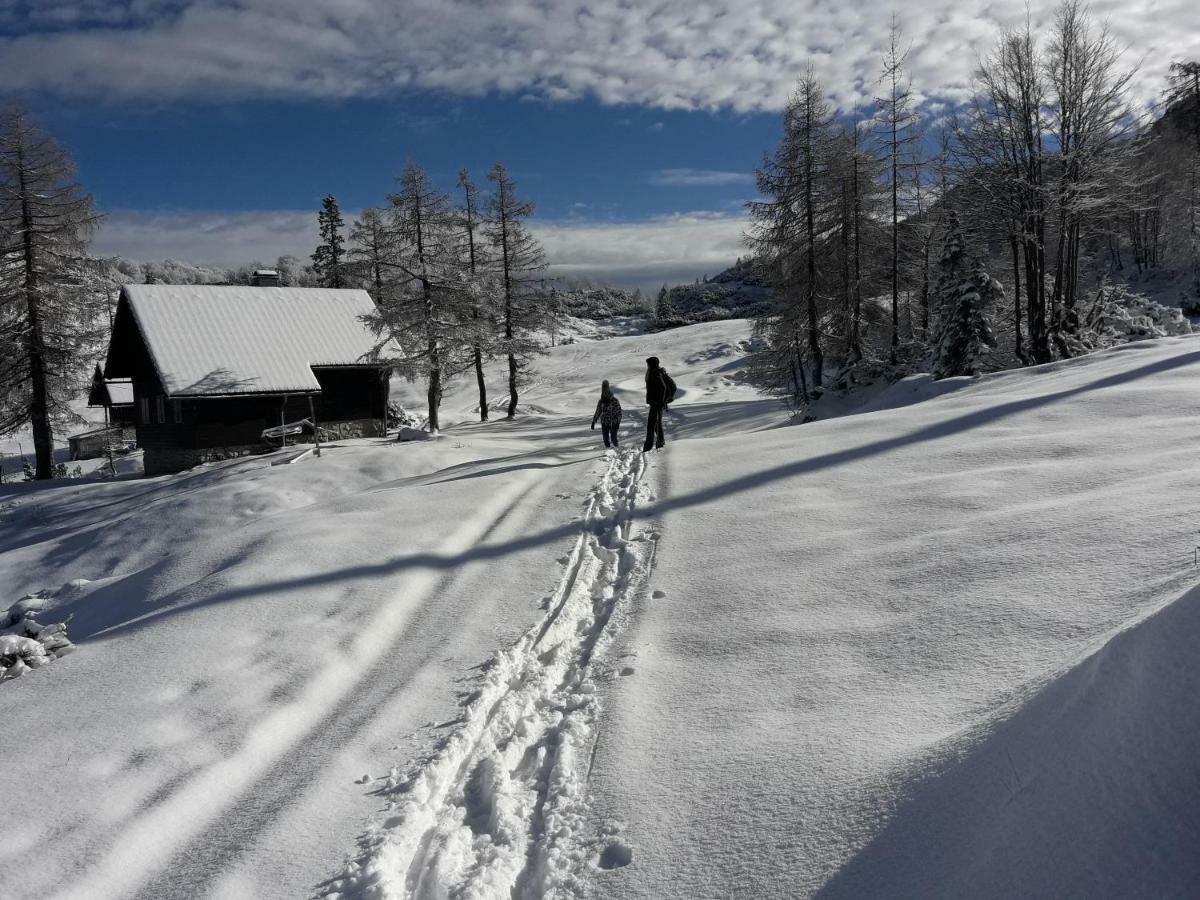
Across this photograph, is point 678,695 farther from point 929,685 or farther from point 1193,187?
point 1193,187

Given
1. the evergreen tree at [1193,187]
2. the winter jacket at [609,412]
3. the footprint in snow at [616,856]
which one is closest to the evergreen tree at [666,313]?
A: the evergreen tree at [1193,187]

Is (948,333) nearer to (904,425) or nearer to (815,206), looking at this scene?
(815,206)

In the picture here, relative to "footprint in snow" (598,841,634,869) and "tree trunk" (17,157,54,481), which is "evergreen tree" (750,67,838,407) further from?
"tree trunk" (17,157,54,481)

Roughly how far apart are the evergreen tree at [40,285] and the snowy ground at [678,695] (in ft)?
68.1

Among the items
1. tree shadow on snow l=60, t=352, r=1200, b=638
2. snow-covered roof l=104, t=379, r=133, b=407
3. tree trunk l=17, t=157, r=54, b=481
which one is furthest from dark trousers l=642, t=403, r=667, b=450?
snow-covered roof l=104, t=379, r=133, b=407

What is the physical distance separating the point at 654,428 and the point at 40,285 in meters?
24.1

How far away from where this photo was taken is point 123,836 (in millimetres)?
3779

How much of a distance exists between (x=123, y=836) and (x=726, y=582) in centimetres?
470

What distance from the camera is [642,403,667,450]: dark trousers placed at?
13172 millimetres

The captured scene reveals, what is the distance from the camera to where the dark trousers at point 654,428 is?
13.2 metres

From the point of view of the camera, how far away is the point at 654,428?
13.4 meters

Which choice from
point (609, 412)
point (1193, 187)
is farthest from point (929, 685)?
point (1193, 187)

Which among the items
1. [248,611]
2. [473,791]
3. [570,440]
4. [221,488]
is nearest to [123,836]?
[473,791]

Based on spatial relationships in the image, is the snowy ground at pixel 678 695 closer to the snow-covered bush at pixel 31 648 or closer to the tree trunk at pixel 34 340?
the snow-covered bush at pixel 31 648
